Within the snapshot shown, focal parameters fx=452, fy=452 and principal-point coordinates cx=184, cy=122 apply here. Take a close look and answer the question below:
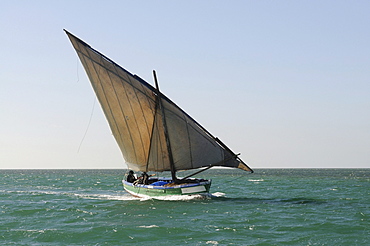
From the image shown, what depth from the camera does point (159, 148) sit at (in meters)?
37.0

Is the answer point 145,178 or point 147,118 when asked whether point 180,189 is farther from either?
point 147,118

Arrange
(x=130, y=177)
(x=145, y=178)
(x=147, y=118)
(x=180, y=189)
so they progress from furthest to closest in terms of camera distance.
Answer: (x=130, y=177), (x=145, y=178), (x=147, y=118), (x=180, y=189)

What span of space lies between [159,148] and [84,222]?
40.4 feet

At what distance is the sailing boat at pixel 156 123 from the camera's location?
115 ft

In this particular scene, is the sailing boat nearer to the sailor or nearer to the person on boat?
the sailor

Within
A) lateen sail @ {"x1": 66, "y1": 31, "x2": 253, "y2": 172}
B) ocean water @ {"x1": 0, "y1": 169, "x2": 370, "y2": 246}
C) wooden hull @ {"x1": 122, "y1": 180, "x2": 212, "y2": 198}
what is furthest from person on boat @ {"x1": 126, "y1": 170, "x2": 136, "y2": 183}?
ocean water @ {"x1": 0, "y1": 169, "x2": 370, "y2": 246}

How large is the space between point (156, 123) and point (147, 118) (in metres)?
0.83

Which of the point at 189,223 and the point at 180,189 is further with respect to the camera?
the point at 180,189

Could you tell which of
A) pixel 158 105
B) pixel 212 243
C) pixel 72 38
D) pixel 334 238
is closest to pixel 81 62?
pixel 72 38

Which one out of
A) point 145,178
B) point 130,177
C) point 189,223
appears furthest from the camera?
point 130,177

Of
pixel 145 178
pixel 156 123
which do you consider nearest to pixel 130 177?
pixel 145 178

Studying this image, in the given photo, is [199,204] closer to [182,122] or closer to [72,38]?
[182,122]

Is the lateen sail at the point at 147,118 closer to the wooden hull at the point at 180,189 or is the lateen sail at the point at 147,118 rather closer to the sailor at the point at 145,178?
the wooden hull at the point at 180,189

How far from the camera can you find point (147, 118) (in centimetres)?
3625
